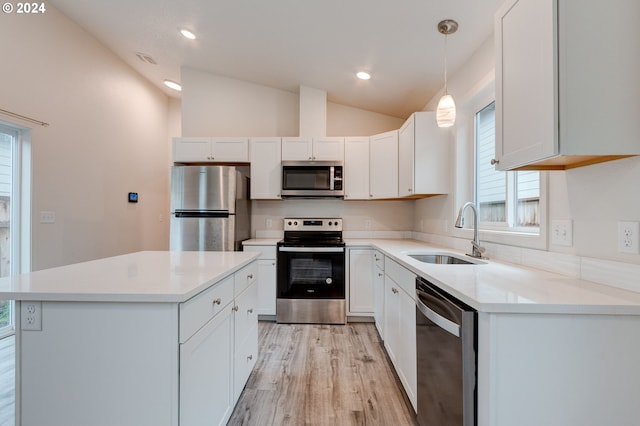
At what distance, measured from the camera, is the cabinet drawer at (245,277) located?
1.64 m

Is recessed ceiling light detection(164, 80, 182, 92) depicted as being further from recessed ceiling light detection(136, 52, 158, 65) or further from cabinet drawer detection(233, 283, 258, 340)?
cabinet drawer detection(233, 283, 258, 340)

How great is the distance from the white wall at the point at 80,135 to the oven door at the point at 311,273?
230cm

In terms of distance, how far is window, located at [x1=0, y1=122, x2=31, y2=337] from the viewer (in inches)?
106

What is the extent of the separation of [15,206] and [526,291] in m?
4.01

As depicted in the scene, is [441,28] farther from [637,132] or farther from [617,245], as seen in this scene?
[617,245]

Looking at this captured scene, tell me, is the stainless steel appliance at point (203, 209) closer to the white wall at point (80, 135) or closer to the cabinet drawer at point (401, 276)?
the white wall at point (80, 135)

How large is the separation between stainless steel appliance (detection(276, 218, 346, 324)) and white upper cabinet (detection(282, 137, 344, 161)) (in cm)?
104

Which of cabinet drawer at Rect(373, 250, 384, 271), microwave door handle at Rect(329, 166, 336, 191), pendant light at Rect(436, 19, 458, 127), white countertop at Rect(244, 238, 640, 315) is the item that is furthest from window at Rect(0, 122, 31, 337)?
pendant light at Rect(436, 19, 458, 127)

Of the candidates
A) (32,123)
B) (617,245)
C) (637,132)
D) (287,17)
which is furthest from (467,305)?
(32,123)

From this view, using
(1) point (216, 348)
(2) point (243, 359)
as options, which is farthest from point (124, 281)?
(2) point (243, 359)

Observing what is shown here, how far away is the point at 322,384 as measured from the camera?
6.46 feet

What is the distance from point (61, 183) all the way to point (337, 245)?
296 centimetres

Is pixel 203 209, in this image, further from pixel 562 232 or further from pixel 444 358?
pixel 562 232

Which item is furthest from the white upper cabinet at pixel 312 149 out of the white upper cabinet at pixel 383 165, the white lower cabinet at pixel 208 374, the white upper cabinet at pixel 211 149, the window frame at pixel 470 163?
the white lower cabinet at pixel 208 374
